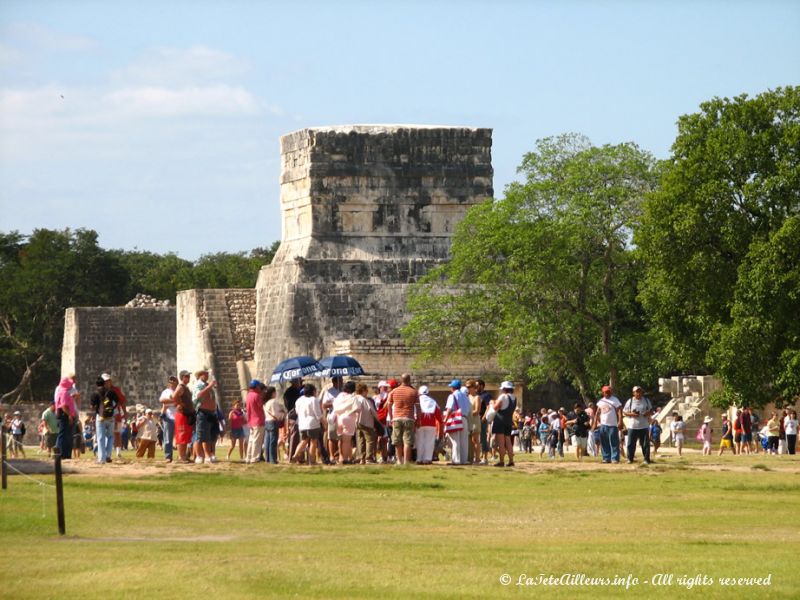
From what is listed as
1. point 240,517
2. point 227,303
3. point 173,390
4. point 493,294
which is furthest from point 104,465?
point 227,303

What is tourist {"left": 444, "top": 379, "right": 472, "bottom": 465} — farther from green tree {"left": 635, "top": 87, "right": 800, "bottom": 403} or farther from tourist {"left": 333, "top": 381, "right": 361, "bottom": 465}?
green tree {"left": 635, "top": 87, "right": 800, "bottom": 403}

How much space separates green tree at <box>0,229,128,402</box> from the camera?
244ft

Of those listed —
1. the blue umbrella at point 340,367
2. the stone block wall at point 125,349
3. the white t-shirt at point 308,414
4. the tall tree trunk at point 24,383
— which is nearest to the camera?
the white t-shirt at point 308,414

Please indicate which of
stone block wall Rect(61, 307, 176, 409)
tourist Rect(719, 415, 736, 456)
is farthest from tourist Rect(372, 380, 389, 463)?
stone block wall Rect(61, 307, 176, 409)

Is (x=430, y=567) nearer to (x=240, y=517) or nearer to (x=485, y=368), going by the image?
(x=240, y=517)

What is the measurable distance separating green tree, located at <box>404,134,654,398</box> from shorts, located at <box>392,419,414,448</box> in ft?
55.4

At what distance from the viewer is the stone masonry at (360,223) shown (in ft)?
148

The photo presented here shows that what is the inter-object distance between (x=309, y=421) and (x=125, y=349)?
35454mm

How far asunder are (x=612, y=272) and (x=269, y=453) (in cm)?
1943

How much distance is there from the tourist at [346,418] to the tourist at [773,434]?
40.4 feet

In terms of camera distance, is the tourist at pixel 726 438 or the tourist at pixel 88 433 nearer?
the tourist at pixel 726 438

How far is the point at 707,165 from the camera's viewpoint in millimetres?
35656

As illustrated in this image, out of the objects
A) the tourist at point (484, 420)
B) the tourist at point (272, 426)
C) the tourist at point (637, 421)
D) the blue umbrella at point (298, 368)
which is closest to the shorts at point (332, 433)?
the tourist at point (272, 426)

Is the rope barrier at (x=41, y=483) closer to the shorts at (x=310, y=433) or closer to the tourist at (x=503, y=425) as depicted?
the shorts at (x=310, y=433)
